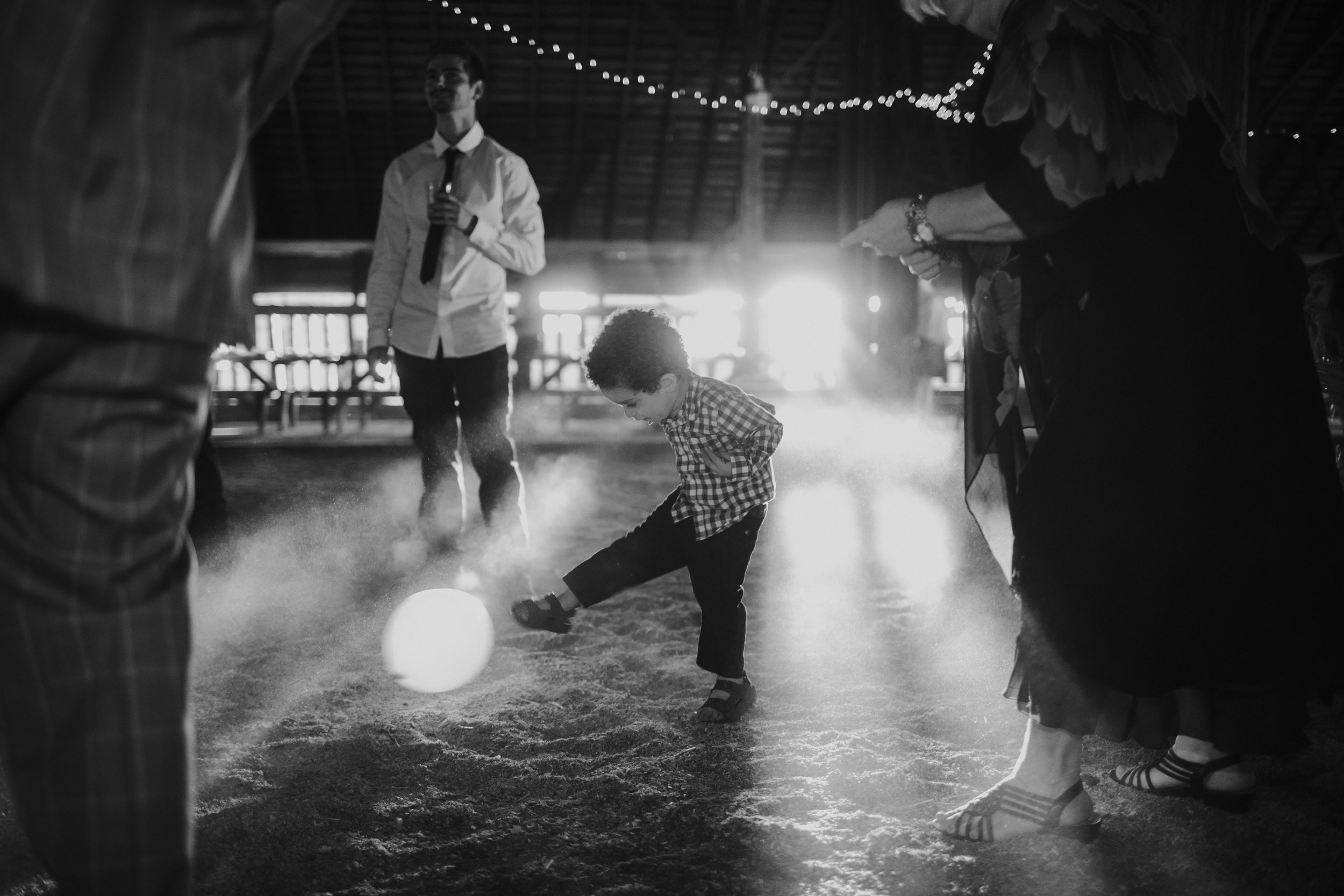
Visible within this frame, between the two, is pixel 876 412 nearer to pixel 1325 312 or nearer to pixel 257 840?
pixel 1325 312

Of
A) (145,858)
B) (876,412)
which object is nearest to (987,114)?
(145,858)

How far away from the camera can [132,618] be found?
1134mm

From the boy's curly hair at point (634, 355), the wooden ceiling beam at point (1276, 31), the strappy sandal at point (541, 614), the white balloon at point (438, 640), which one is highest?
the wooden ceiling beam at point (1276, 31)

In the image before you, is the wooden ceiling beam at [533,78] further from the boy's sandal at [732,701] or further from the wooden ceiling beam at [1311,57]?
the boy's sandal at [732,701]

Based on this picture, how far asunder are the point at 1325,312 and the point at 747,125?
8.59 m

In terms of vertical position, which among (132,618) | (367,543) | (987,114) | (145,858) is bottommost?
(367,543)

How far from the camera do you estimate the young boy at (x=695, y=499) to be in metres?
2.40

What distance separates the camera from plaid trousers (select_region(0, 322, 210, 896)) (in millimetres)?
1081

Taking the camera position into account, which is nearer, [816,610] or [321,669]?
[321,669]

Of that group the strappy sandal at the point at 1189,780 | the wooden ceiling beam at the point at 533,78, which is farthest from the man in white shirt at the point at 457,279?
the wooden ceiling beam at the point at 533,78

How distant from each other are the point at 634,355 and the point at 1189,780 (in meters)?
1.48

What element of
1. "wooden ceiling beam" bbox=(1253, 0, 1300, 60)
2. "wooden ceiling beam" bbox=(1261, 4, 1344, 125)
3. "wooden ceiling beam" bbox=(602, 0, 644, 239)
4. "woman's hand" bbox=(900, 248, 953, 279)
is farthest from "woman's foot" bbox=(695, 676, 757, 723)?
"wooden ceiling beam" bbox=(1261, 4, 1344, 125)

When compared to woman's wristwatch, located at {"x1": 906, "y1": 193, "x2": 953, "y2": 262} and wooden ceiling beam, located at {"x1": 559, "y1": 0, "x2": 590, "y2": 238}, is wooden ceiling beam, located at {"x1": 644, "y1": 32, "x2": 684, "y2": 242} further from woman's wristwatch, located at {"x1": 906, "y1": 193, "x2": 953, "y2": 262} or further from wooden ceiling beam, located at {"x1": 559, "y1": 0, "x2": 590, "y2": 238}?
woman's wristwatch, located at {"x1": 906, "y1": 193, "x2": 953, "y2": 262}

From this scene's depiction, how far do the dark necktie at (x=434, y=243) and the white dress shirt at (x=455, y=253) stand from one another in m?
0.04
